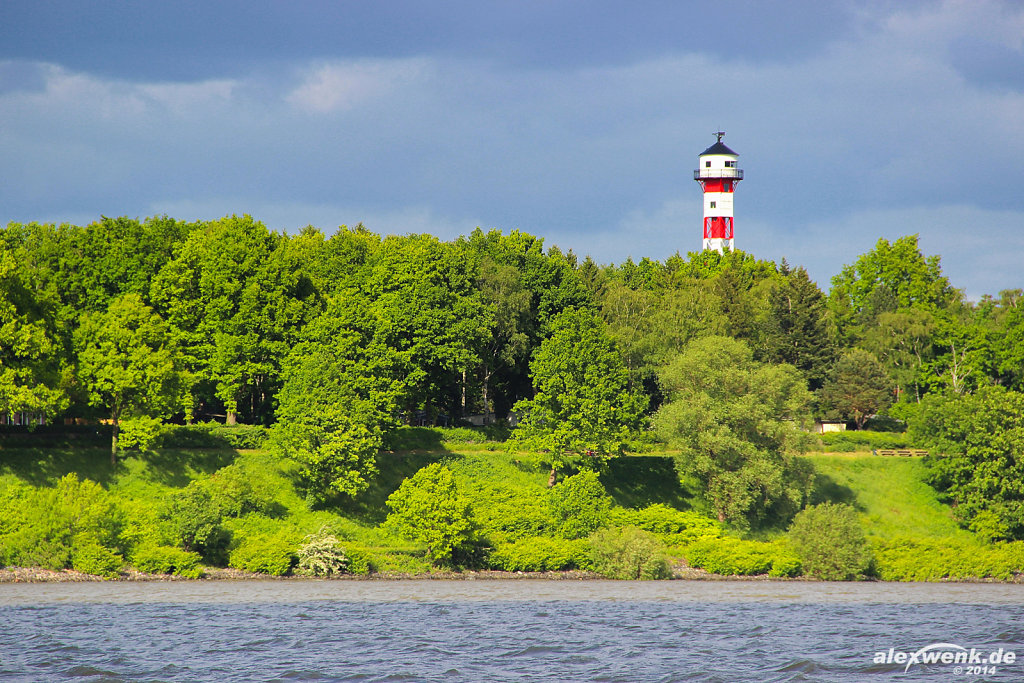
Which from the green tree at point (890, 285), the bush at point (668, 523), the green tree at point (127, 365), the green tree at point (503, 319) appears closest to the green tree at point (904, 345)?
the green tree at point (890, 285)

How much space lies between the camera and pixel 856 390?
93250mm

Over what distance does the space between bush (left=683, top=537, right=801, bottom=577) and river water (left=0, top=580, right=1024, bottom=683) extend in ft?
13.7

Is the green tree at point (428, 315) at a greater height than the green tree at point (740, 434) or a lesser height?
greater

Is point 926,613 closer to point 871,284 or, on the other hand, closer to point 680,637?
point 680,637

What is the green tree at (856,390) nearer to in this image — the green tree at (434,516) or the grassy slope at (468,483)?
the grassy slope at (468,483)

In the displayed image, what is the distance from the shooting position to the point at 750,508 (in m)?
67.4

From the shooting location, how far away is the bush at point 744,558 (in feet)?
194

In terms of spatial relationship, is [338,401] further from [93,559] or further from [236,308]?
[93,559]

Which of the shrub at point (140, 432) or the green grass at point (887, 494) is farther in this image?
the green grass at point (887, 494)

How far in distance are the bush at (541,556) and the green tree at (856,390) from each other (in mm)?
41794

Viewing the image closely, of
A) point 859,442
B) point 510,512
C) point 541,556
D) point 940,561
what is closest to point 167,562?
point 541,556

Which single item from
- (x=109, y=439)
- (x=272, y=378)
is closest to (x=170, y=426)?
(x=109, y=439)

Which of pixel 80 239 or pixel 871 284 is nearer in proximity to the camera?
pixel 80 239

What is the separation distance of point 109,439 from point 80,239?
16.9 m
